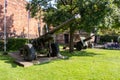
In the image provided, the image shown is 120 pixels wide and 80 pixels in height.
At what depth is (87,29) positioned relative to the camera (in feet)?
56.6

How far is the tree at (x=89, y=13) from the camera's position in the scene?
15.9 m

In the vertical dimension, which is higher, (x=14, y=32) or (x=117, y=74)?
(x=14, y=32)

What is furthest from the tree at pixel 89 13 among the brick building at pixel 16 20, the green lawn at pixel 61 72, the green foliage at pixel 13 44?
the brick building at pixel 16 20

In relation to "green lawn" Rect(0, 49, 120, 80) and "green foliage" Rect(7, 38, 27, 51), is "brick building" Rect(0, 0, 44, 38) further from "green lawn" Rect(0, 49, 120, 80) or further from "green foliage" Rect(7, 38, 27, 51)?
"green lawn" Rect(0, 49, 120, 80)

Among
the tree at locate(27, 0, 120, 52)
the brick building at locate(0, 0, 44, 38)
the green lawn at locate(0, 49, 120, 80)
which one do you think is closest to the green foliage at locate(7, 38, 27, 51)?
the brick building at locate(0, 0, 44, 38)

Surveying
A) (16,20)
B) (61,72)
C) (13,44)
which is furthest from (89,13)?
(16,20)

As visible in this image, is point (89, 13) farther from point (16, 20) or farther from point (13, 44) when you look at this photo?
point (16, 20)

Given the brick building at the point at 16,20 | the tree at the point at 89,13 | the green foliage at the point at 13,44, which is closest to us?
the tree at the point at 89,13

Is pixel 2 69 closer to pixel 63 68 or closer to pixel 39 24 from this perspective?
pixel 63 68

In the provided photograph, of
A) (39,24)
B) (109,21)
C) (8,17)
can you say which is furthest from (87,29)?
(39,24)

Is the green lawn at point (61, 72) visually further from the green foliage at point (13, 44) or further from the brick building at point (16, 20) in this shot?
the brick building at point (16, 20)

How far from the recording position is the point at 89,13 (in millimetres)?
16297

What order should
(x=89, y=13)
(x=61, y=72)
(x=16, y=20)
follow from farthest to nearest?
(x=16, y=20), (x=89, y=13), (x=61, y=72)

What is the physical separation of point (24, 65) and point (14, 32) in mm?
14177
